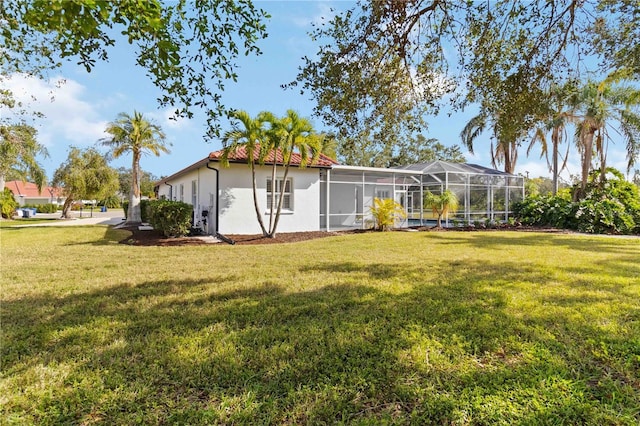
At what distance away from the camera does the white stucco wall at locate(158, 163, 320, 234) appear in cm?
1445

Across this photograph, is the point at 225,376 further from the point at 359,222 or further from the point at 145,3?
the point at 359,222

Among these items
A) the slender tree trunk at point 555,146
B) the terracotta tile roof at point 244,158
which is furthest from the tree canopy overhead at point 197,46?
the slender tree trunk at point 555,146

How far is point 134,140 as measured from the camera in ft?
68.9

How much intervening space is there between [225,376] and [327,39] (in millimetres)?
5907

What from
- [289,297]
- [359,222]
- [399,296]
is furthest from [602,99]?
[289,297]

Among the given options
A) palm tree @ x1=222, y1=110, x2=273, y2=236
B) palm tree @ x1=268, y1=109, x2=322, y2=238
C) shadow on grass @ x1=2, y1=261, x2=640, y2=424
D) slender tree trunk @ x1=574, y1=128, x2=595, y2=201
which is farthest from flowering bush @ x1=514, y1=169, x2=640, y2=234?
palm tree @ x1=222, y1=110, x2=273, y2=236

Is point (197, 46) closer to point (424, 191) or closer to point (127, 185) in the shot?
point (424, 191)

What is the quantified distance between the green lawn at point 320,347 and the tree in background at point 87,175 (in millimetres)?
24961

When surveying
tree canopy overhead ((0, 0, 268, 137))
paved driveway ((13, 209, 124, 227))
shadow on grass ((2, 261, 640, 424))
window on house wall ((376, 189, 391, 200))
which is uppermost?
tree canopy overhead ((0, 0, 268, 137))

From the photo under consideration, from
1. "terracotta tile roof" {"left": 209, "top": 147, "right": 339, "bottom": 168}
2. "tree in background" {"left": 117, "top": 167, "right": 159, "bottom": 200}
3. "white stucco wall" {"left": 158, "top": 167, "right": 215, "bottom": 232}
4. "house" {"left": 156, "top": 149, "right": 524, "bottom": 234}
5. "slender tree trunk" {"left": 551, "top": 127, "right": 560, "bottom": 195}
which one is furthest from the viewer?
"tree in background" {"left": 117, "top": 167, "right": 159, "bottom": 200}

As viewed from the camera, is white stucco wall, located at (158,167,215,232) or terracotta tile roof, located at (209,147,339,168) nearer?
terracotta tile roof, located at (209,147,339,168)

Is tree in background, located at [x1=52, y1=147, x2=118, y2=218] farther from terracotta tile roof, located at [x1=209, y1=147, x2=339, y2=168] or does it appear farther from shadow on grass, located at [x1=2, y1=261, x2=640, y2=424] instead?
shadow on grass, located at [x1=2, y1=261, x2=640, y2=424]

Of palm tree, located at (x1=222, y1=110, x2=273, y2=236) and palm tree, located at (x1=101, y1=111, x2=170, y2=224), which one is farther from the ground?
palm tree, located at (x1=101, y1=111, x2=170, y2=224)

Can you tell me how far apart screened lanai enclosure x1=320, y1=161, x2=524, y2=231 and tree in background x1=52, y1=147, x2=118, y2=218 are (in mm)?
20761
